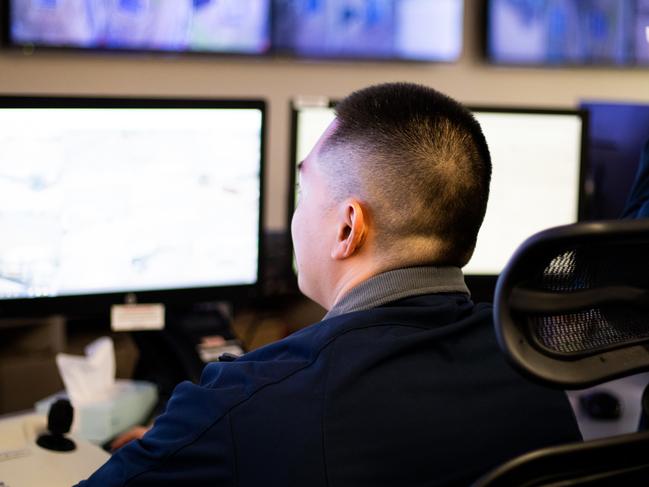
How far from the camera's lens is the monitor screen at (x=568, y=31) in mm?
3441

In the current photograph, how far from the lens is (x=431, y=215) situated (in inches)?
41.6

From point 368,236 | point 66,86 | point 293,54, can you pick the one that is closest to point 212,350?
point 368,236

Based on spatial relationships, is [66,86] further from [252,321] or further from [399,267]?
[399,267]

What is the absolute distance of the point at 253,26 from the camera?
3018mm

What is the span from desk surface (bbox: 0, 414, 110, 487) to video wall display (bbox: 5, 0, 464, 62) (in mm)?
1554

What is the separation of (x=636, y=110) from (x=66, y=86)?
1.63 metres

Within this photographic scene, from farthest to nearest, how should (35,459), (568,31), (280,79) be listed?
1. (568,31)
2. (280,79)
3. (35,459)

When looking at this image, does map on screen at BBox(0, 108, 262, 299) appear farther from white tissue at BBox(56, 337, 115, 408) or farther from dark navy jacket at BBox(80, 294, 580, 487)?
dark navy jacket at BBox(80, 294, 580, 487)

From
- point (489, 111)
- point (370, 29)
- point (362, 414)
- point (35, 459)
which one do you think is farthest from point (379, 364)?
point (370, 29)

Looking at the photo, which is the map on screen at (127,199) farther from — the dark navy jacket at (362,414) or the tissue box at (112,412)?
the dark navy jacket at (362,414)

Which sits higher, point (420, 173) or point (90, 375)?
point (420, 173)

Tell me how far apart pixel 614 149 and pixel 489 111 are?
0.37 meters

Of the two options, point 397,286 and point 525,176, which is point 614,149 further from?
point 397,286

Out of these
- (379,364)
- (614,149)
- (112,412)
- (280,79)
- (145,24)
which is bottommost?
(112,412)
